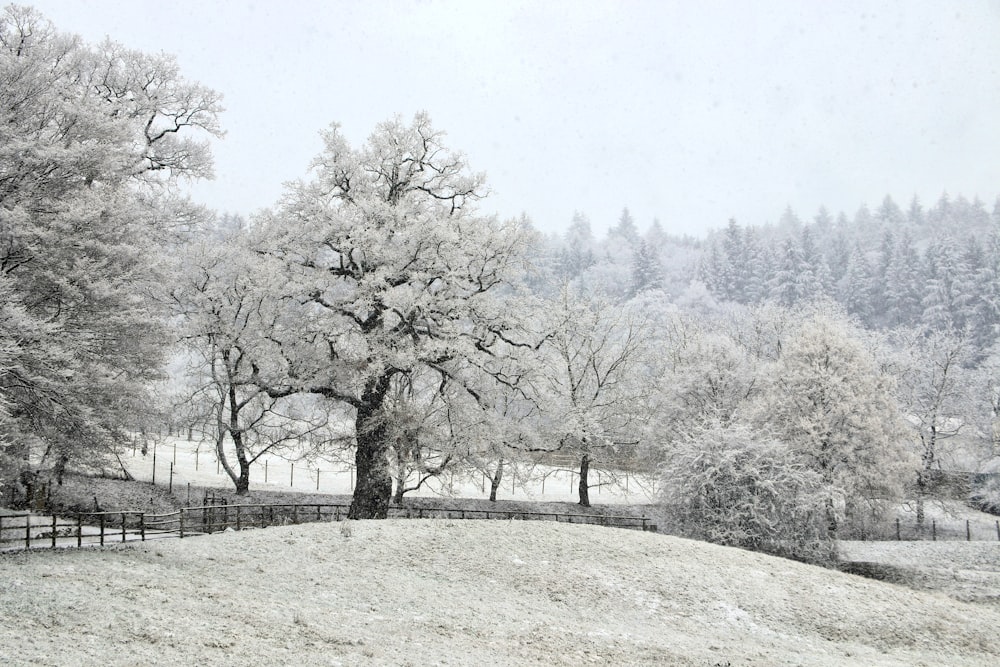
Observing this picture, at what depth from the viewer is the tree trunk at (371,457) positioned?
26.9 m

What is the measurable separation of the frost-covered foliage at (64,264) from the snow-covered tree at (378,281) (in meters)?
5.51

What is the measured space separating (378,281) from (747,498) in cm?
1587

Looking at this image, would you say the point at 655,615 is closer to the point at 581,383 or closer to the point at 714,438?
the point at 714,438

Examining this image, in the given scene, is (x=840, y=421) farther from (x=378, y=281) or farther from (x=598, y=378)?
(x=378, y=281)

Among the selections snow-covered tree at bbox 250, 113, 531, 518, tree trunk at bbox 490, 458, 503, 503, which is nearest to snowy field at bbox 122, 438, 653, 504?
tree trunk at bbox 490, 458, 503, 503

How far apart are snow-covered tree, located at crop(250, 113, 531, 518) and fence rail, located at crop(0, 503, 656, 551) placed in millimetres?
3943

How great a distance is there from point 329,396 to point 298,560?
347 inches

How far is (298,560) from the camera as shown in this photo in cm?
1889

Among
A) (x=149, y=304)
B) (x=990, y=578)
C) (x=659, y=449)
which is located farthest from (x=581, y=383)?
(x=149, y=304)

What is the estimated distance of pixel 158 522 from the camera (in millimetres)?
24094

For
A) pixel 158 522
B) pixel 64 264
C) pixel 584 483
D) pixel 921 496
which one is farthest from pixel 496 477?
pixel 921 496

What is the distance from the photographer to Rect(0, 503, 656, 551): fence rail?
18.5m

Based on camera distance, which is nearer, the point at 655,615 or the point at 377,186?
the point at 655,615

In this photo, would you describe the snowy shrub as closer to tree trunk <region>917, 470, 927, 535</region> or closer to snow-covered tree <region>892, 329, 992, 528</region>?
tree trunk <region>917, 470, 927, 535</region>
